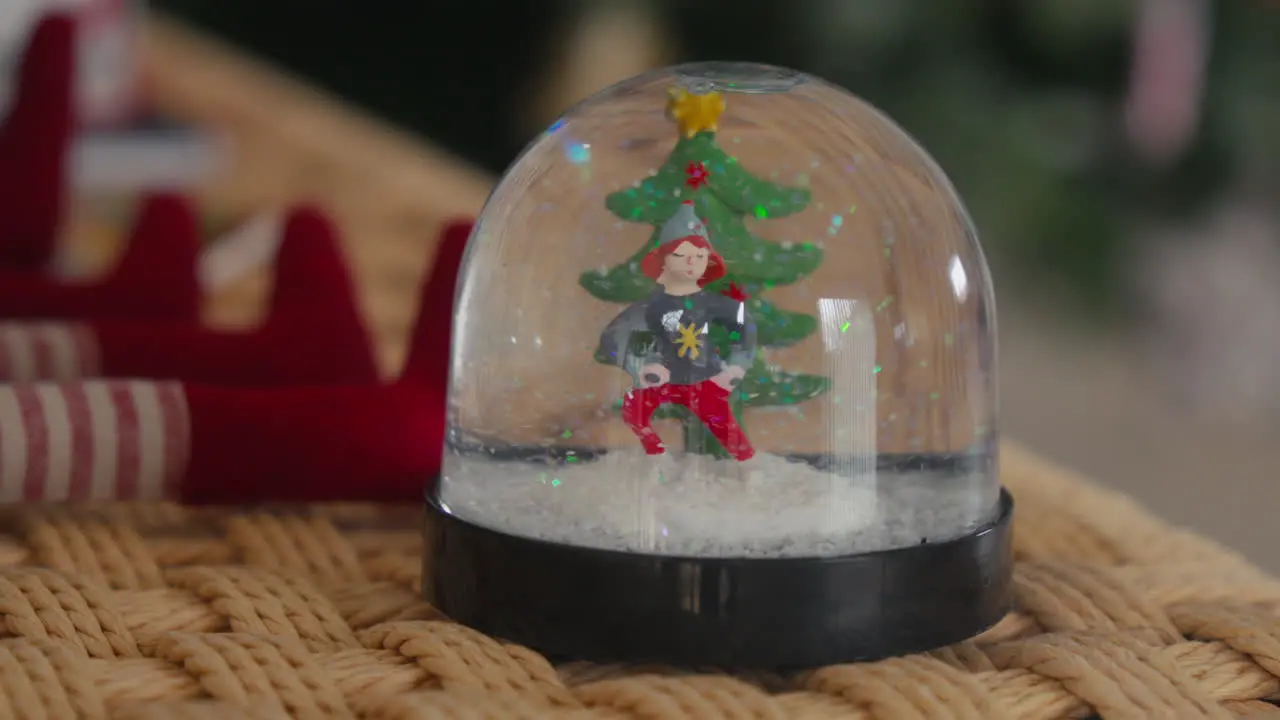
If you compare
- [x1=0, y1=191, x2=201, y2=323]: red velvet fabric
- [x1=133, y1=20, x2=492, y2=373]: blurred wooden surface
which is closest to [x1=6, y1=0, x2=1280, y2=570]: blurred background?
[x1=133, y1=20, x2=492, y2=373]: blurred wooden surface

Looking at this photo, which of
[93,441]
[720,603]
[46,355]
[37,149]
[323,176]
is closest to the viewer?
[720,603]

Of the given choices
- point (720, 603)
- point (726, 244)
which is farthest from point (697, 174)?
point (720, 603)

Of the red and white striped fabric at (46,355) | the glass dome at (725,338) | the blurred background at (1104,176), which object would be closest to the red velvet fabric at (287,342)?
the red and white striped fabric at (46,355)

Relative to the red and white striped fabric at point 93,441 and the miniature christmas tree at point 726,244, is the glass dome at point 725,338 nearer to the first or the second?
the miniature christmas tree at point 726,244

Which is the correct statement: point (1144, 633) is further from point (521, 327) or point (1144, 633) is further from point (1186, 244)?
point (1186, 244)

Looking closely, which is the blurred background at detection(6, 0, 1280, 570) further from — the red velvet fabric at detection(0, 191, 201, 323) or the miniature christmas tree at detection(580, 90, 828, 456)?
the miniature christmas tree at detection(580, 90, 828, 456)

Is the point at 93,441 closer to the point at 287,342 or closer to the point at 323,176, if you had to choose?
the point at 287,342

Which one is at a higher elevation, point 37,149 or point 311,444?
point 37,149
